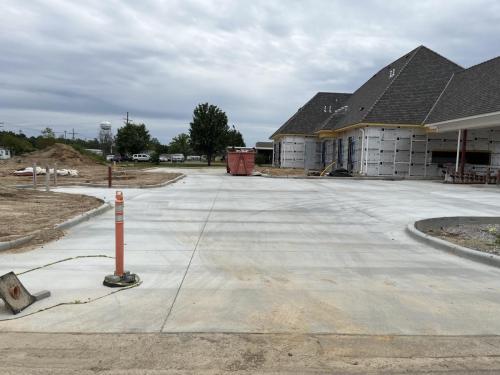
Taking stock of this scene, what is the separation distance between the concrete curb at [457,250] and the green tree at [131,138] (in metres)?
76.8

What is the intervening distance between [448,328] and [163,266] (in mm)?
4085

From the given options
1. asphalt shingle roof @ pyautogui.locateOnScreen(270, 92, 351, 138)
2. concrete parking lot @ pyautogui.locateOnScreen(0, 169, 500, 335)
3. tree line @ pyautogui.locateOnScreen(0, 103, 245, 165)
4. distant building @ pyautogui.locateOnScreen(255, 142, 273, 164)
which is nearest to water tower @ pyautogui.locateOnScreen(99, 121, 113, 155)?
tree line @ pyautogui.locateOnScreen(0, 103, 245, 165)

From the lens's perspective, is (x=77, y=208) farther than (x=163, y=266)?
Yes

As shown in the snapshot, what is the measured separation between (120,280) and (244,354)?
8.11 feet

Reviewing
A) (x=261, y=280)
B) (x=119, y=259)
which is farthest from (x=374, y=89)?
(x=119, y=259)

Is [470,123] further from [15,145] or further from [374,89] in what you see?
[15,145]

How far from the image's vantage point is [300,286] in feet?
19.7

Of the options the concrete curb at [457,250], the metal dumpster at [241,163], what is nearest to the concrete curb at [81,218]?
the concrete curb at [457,250]

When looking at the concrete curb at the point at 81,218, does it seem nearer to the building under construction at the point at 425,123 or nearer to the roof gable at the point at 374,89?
the building under construction at the point at 425,123

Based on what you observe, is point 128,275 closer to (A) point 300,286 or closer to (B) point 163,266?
(B) point 163,266

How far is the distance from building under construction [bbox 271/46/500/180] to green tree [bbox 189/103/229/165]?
92.7 feet

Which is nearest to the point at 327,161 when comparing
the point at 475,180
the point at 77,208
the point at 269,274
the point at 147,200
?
the point at 475,180

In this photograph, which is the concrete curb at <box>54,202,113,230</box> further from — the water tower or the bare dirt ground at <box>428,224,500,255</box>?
the water tower

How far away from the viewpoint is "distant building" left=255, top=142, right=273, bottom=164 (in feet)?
217
